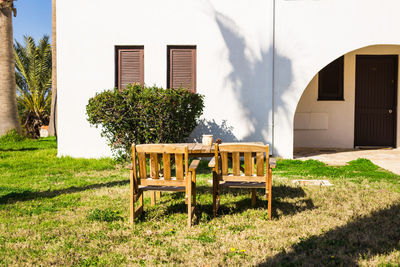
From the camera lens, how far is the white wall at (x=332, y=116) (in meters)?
12.1

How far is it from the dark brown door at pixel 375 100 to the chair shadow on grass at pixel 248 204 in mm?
6340

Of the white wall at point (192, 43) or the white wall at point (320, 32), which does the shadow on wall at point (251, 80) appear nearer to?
the white wall at point (192, 43)

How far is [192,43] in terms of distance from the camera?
1005 centimetres

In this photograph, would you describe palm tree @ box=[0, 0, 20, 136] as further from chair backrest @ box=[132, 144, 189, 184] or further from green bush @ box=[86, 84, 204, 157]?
chair backrest @ box=[132, 144, 189, 184]

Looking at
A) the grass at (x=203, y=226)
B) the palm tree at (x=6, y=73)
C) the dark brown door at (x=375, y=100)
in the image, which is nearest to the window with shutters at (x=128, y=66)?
the grass at (x=203, y=226)

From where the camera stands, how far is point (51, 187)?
7227mm

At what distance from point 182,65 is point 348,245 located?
6867 mm

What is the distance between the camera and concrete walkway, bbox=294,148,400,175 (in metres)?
9.27

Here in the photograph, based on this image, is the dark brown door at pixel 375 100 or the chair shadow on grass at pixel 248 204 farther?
the dark brown door at pixel 375 100

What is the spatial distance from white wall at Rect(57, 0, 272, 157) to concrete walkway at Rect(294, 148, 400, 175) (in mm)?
1450

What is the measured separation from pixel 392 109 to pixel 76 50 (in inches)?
356

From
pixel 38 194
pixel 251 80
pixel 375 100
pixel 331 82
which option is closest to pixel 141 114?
pixel 38 194

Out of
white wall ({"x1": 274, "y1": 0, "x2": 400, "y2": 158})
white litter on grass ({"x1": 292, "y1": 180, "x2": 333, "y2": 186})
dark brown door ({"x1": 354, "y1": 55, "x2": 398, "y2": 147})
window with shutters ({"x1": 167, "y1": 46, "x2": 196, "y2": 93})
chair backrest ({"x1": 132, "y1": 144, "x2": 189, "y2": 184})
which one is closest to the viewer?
chair backrest ({"x1": 132, "y1": 144, "x2": 189, "y2": 184})

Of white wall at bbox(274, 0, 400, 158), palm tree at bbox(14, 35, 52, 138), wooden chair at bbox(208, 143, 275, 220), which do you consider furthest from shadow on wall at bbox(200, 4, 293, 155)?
palm tree at bbox(14, 35, 52, 138)
